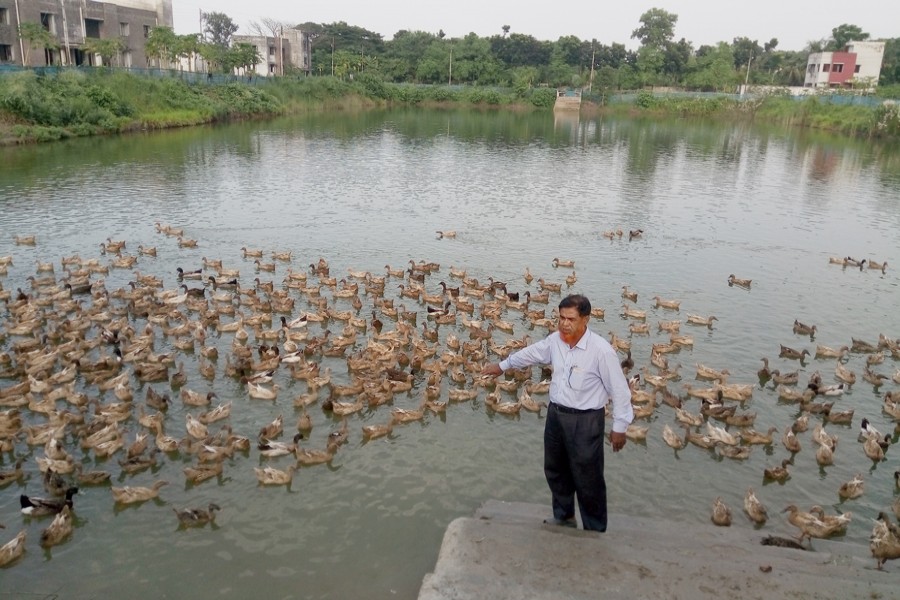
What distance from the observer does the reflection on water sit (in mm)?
9375

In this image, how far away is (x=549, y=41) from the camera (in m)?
119

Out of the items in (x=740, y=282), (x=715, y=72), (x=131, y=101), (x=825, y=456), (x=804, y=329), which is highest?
(x=715, y=72)

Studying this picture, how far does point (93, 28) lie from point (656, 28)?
93.8 metres

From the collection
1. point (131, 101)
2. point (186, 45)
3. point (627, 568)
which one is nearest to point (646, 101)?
point (186, 45)

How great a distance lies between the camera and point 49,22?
2511 inches

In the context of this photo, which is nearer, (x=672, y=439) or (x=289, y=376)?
(x=672, y=439)

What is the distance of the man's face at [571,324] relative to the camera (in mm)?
6973

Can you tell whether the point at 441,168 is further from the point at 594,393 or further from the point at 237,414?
the point at 594,393

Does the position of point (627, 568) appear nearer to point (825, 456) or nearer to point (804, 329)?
point (825, 456)

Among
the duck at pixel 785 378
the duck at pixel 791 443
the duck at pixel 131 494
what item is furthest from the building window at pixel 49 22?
the duck at pixel 791 443

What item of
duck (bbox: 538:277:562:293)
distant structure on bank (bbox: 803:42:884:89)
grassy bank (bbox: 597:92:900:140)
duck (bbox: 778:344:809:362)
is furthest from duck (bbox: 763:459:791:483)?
distant structure on bank (bbox: 803:42:884:89)

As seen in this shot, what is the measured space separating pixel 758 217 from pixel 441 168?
754 inches

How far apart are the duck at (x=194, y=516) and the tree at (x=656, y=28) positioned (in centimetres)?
12779

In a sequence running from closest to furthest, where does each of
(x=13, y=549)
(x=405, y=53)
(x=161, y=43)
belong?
(x=13, y=549)
(x=161, y=43)
(x=405, y=53)
